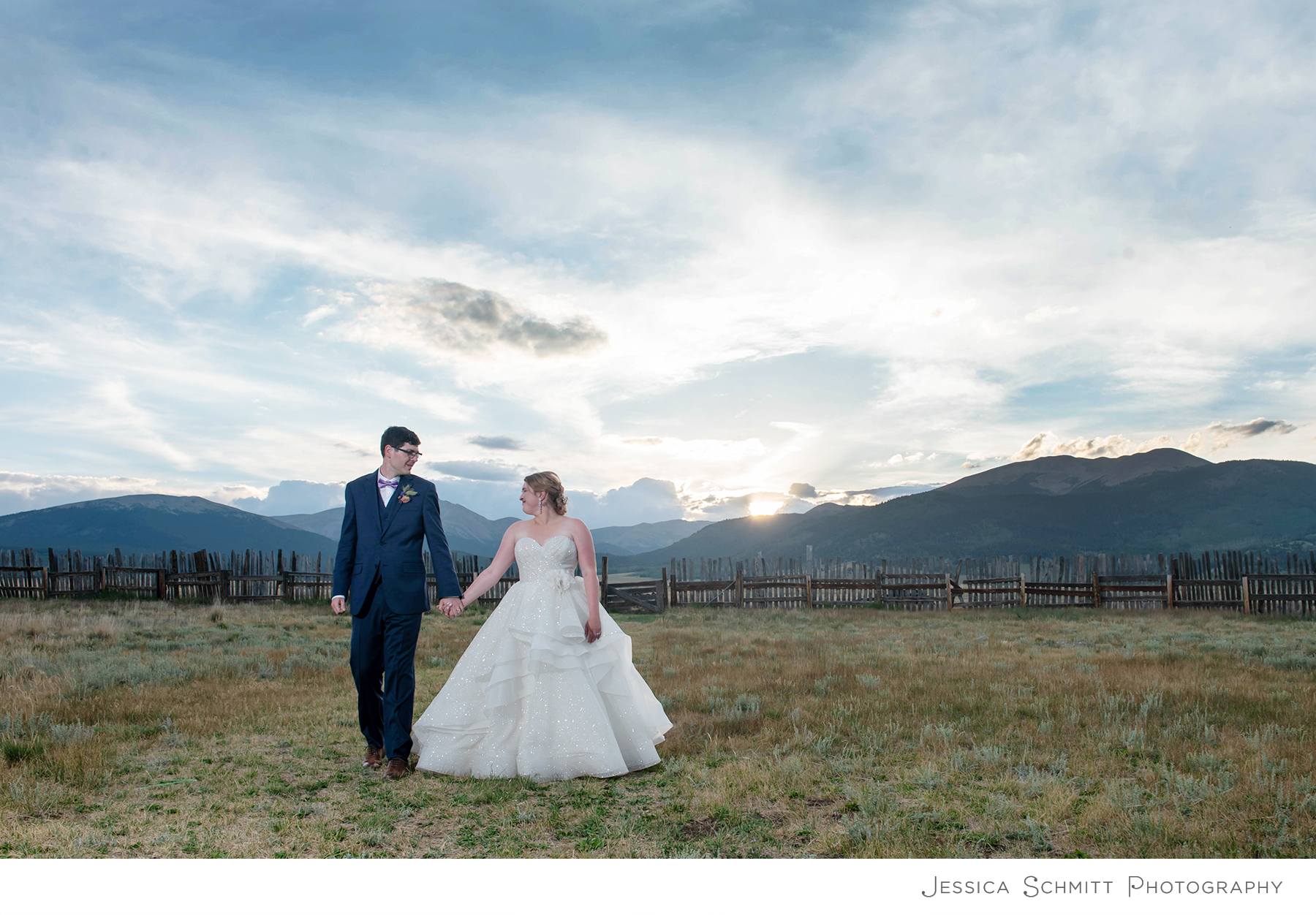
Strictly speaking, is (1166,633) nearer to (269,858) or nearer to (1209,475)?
(269,858)

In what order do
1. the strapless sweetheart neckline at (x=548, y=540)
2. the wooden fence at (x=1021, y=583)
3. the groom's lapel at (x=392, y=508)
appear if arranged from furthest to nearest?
the wooden fence at (x=1021, y=583)
the strapless sweetheart neckline at (x=548, y=540)
the groom's lapel at (x=392, y=508)

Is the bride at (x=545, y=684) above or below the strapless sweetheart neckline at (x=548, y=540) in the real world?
below

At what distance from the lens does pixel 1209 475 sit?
158m

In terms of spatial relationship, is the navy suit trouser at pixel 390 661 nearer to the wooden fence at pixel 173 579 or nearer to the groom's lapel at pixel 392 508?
the groom's lapel at pixel 392 508

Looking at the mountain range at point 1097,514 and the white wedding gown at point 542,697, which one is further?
the mountain range at point 1097,514

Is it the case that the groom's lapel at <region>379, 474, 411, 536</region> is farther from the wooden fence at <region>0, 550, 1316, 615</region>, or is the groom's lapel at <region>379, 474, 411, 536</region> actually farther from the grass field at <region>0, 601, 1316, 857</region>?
the wooden fence at <region>0, 550, 1316, 615</region>

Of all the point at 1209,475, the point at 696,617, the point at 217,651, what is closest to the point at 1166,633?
the point at 696,617

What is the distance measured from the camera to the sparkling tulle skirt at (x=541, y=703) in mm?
5465

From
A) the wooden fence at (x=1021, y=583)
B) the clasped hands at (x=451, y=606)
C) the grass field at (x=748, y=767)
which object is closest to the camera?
the grass field at (x=748, y=767)

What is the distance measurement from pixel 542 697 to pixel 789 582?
2232 cm

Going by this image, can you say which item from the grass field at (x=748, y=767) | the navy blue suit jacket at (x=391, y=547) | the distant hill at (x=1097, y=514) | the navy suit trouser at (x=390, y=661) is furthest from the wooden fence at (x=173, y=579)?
the distant hill at (x=1097, y=514)

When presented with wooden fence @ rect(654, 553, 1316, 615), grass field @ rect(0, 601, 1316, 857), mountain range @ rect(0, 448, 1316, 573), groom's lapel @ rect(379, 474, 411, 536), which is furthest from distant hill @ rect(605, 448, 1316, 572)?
groom's lapel @ rect(379, 474, 411, 536)

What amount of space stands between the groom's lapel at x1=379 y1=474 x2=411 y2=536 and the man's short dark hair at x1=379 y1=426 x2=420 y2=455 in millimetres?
303

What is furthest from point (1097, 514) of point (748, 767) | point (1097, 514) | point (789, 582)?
point (748, 767)
